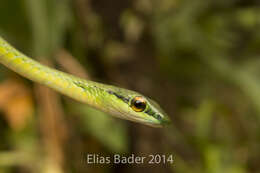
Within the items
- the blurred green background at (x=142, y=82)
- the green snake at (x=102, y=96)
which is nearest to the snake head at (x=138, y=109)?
the green snake at (x=102, y=96)

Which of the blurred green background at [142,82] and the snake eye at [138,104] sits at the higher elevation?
the blurred green background at [142,82]

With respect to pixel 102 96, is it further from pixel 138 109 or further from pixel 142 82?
pixel 142 82

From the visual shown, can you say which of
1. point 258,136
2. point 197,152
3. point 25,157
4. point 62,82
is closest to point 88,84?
point 62,82

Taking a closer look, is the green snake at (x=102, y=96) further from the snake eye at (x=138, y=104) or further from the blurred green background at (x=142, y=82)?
the blurred green background at (x=142, y=82)

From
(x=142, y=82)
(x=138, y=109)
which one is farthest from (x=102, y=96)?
(x=142, y=82)

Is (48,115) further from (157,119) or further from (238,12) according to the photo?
(238,12)

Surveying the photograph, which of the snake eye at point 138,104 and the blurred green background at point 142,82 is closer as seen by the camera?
the snake eye at point 138,104

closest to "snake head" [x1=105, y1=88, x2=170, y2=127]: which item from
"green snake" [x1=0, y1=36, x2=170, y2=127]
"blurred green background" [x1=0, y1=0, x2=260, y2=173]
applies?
"green snake" [x1=0, y1=36, x2=170, y2=127]
